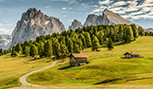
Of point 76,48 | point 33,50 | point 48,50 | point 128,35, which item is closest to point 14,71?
point 48,50

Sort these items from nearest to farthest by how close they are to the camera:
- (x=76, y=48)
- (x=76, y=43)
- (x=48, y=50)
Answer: (x=76, y=48)
(x=76, y=43)
(x=48, y=50)

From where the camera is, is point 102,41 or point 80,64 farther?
point 102,41

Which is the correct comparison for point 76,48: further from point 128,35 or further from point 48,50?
point 128,35

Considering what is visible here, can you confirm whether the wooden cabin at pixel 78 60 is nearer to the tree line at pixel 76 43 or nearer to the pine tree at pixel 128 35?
the tree line at pixel 76 43

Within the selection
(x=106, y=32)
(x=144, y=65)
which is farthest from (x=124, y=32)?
(x=144, y=65)

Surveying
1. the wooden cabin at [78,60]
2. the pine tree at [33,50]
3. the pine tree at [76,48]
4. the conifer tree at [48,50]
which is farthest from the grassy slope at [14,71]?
the pine tree at [33,50]

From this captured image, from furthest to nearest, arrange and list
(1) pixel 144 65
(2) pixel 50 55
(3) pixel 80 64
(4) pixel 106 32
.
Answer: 1. (4) pixel 106 32
2. (2) pixel 50 55
3. (3) pixel 80 64
4. (1) pixel 144 65

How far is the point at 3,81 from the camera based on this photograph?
4859 cm

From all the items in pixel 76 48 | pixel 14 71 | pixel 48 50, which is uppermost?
pixel 76 48

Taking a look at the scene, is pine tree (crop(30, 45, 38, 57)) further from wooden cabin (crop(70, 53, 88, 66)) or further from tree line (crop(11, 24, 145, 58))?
wooden cabin (crop(70, 53, 88, 66))

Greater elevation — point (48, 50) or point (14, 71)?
point (48, 50)

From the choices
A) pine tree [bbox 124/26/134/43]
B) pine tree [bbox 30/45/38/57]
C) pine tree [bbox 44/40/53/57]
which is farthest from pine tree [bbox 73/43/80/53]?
pine tree [bbox 124/26/134/43]

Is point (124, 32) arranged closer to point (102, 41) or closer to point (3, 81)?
point (102, 41)

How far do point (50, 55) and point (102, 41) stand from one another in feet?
164
